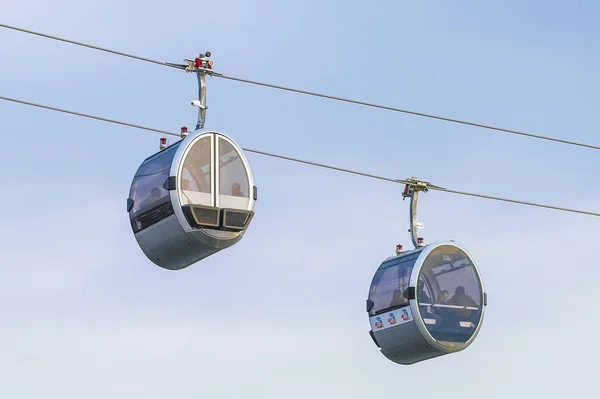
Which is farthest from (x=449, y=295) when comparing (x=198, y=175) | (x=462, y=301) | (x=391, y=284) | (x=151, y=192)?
(x=151, y=192)

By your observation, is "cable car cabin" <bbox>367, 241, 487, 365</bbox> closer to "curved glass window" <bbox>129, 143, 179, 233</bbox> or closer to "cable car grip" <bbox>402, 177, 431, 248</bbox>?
"cable car grip" <bbox>402, 177, 431, 248</bbox>

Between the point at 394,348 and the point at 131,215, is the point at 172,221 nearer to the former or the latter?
the point at 131,215

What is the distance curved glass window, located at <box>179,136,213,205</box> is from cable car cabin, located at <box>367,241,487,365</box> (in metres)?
4.88

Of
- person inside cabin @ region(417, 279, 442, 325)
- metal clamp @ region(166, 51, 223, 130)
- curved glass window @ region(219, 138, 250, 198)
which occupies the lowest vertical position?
person inside cabin @ region(417, 279, 442, 325)

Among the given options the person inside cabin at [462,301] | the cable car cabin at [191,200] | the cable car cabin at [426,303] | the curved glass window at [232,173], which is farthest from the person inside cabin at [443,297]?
the curved glass window at [232,173]

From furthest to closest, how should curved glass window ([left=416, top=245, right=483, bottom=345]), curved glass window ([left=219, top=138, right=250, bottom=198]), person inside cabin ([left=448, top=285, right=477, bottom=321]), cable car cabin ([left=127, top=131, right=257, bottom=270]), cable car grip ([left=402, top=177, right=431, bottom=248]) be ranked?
cable car grip ([left=402, top=177, right=431, bottom=248]) < person inside cabin ([left=448, top=285, right=477, bottom=321]) < curved glass window ([left=416, top=245, right=483, bottom=345]) < curved glass window ([left=219, top=138, right=250, bottom=198]) < cable car cabin ([left=127, top=131, right=257, bottom=270])

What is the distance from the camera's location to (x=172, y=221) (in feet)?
88.1

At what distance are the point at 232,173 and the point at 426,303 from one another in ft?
15.9

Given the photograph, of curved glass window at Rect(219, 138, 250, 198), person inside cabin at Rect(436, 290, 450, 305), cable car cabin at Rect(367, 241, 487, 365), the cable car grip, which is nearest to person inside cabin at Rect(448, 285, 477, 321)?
cable car cabin at Rect(367, 241, 487, 365)

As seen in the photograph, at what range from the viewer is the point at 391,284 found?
30891 millimetres

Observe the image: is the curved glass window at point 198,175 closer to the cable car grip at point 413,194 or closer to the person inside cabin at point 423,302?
the person inside cabin at point 423,302

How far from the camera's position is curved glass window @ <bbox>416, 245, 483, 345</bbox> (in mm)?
30516

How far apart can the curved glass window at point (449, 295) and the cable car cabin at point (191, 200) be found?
439 cm

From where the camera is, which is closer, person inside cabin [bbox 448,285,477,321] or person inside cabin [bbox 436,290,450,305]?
person inside cabin [bbox 436,290,450,305]
